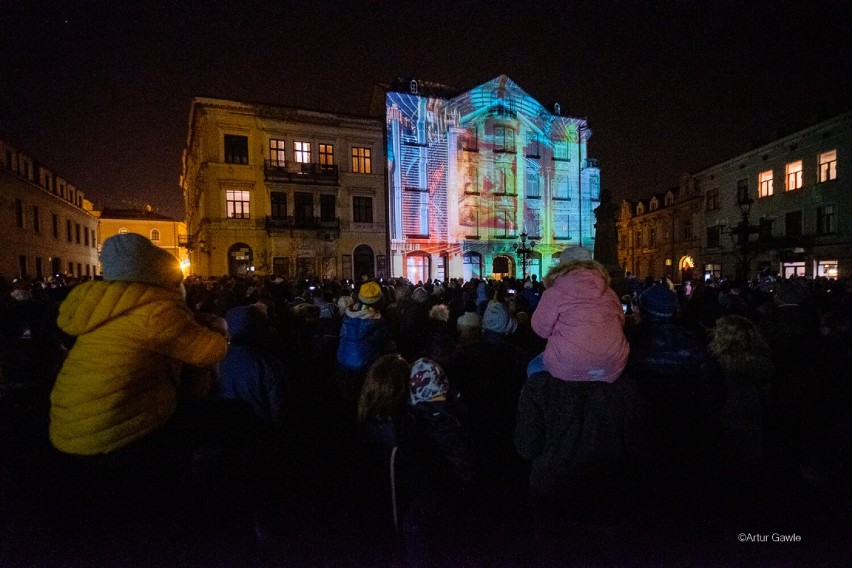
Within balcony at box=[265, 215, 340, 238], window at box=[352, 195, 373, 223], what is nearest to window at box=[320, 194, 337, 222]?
balcony at box=[265, 215, 340, 238]

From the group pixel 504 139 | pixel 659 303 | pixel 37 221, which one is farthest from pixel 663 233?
pixel 37 221

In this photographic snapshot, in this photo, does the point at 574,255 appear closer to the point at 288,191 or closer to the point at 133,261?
the point at 133,261

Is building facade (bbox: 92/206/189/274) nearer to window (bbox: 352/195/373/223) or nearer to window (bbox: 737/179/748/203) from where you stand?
window (bbox: 352/195/373/223)

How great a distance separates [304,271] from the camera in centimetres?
3031

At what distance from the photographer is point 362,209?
1280 inches

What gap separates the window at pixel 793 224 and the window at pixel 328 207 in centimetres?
3126

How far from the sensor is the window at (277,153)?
29.8 metres

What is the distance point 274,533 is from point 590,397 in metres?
2.18

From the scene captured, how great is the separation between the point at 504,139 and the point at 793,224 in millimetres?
20818

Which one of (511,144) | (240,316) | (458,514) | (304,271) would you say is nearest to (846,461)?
(458,514)

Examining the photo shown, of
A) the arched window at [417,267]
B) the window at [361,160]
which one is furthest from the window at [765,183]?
the window at [361,160]

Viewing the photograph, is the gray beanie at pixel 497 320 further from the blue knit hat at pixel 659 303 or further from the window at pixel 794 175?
the window at pixel 794 175

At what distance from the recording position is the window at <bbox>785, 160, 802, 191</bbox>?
29219 mm

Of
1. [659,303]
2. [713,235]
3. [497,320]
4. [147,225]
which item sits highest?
[147,225]
